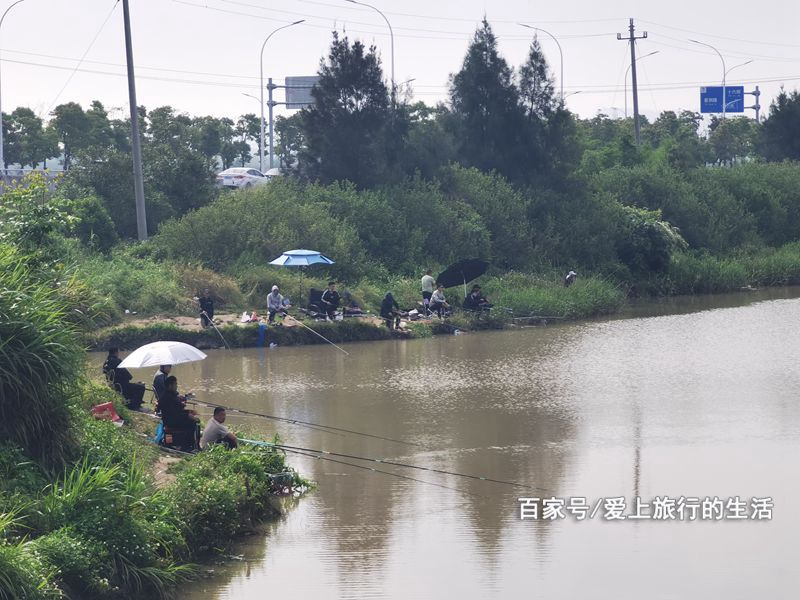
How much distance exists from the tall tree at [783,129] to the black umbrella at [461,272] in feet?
115

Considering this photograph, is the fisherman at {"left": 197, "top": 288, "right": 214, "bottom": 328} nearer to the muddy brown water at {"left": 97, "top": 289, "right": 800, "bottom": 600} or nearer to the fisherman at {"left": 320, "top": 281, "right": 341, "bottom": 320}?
the muddy brown water at {"left": 97, "top": 289, "right": 800, "bottom": 600}

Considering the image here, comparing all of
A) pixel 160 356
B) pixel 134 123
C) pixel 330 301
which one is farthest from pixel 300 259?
pixel 160 356

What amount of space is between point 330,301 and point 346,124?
13.1 metres

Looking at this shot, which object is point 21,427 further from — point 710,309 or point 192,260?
point 710,309

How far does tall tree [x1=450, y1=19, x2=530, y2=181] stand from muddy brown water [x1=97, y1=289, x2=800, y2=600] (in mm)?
16816

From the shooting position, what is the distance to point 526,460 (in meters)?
16.5

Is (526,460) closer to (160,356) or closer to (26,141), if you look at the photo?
(160,356)

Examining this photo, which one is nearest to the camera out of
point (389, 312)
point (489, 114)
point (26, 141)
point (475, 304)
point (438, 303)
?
point (389, 312)

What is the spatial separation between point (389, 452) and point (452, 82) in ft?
102

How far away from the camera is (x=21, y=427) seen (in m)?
12.5

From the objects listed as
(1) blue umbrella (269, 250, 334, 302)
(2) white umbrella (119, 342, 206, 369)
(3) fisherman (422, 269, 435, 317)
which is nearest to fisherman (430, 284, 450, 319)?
(3) fisherman (422, 269, 435, 317)

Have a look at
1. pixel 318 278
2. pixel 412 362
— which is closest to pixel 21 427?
pixel 412 362

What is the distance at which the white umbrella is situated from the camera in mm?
17391

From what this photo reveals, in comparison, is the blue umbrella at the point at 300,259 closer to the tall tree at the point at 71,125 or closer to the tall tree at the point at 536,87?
the tall tree at the point at 536,87
